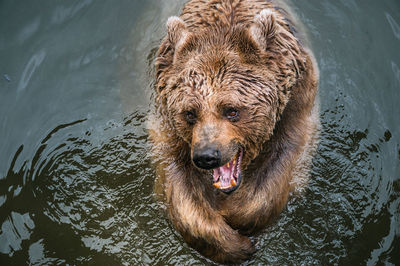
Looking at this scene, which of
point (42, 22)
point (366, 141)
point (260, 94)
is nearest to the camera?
point (260, 94)

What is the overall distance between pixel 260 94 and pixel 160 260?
200 cm

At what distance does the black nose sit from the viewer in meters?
4.25

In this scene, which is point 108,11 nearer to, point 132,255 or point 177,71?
point 177,71

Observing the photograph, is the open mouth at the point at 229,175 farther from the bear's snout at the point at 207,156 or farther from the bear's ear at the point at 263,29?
the bear's ear at the point at 263,29

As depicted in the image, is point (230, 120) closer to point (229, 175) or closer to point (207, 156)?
point (207, 156)

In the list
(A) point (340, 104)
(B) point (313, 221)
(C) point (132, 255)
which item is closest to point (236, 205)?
(B) point (313, 221)

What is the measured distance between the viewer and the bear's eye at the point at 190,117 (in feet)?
14.7

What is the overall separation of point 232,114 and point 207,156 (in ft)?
1.54

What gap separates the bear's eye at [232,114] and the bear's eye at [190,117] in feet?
0.92

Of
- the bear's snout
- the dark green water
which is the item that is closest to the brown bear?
the bear's snout

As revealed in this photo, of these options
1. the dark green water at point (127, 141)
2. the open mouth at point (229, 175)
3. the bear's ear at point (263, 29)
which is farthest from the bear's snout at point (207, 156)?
the dark green water at point (127, 141)

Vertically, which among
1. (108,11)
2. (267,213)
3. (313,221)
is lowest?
(313,221)

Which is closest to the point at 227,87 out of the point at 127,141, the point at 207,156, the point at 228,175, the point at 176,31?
the point at 207,156

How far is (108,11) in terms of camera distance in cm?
730
